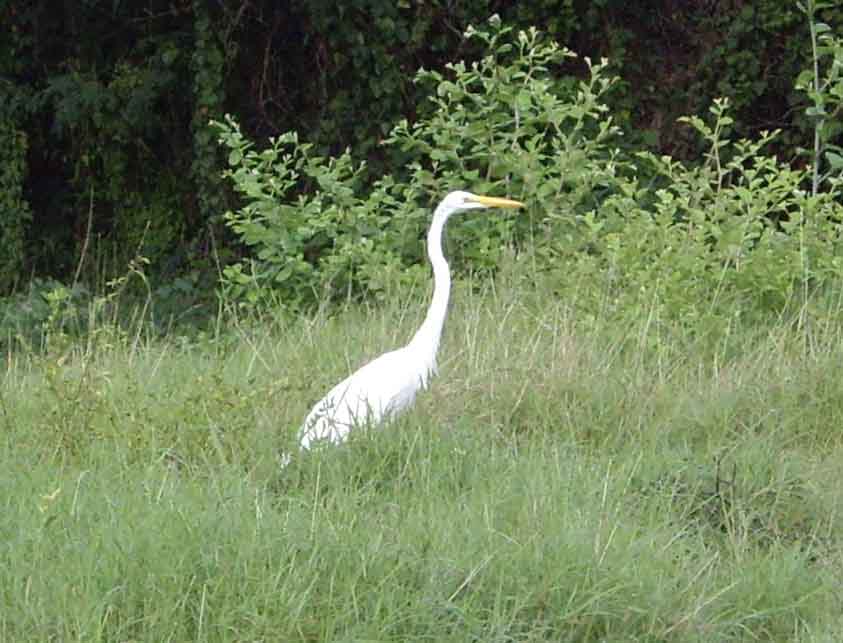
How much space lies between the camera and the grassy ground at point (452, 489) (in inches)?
150

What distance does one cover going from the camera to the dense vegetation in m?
3.90

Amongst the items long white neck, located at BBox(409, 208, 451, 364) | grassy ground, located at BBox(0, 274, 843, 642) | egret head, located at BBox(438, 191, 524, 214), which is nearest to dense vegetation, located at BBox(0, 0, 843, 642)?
grassy ground, located at BBox(0, 274, 843, 642)

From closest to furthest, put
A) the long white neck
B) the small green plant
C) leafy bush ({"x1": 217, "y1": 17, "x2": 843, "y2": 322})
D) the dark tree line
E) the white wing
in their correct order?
the white wing
the long white neck
leafy bush ({"x1": 217, "y1": 17, "x2": 843, "y2": 322})
the small green plant
the dark tree line

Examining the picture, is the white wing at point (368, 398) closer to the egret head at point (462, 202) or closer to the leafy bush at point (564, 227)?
the egret head at point (462, 202)

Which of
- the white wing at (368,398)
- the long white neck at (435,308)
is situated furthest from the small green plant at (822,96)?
the white wing at (368,398)

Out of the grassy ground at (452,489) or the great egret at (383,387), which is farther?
the great egret at (383,387)

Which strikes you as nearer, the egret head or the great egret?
the great egret

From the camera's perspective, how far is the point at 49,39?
11.6 m

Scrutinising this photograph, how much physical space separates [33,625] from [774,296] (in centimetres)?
388

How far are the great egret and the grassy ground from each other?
0.09m

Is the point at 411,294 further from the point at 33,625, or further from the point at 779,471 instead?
the point at 33,625

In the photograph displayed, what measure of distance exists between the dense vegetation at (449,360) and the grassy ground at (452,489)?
1 centimetres

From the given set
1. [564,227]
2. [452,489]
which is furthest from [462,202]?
[452,489]

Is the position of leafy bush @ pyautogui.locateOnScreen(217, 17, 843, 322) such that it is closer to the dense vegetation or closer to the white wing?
the dense vegetation
